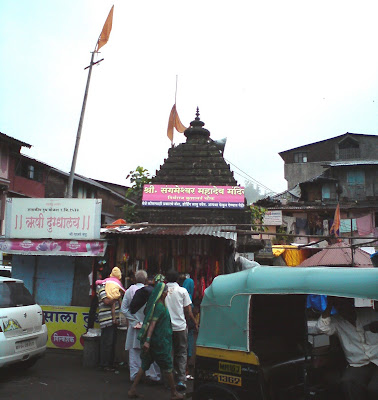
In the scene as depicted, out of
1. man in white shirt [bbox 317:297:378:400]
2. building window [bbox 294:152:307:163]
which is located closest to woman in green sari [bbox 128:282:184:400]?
man in white shirt [bbox 317:297:378:400]

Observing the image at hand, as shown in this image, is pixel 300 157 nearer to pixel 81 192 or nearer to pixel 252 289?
pixel 81 192

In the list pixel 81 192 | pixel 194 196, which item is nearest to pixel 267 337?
pixel 194 196

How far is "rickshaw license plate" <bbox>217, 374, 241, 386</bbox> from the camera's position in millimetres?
4805

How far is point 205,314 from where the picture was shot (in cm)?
543

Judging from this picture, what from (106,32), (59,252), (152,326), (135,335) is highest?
(106,32)

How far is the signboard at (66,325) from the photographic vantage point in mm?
9891

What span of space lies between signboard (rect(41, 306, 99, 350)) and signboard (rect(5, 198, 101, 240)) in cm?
179

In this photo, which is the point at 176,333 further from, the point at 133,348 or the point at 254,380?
the point at 254,380

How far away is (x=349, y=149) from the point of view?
141 feet

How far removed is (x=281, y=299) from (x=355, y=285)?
169cm

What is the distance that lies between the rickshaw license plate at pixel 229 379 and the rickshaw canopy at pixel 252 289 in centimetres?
33

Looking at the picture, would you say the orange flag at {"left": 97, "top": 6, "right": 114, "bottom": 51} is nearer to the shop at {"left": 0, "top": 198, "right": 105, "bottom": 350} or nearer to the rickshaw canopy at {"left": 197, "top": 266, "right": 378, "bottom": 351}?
the shop at {"left": 0, "top": 198, "right": 105, "bottom": 350}

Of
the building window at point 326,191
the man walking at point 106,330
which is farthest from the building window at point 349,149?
the man walking at point 106,330

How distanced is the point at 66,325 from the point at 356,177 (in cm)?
3326
